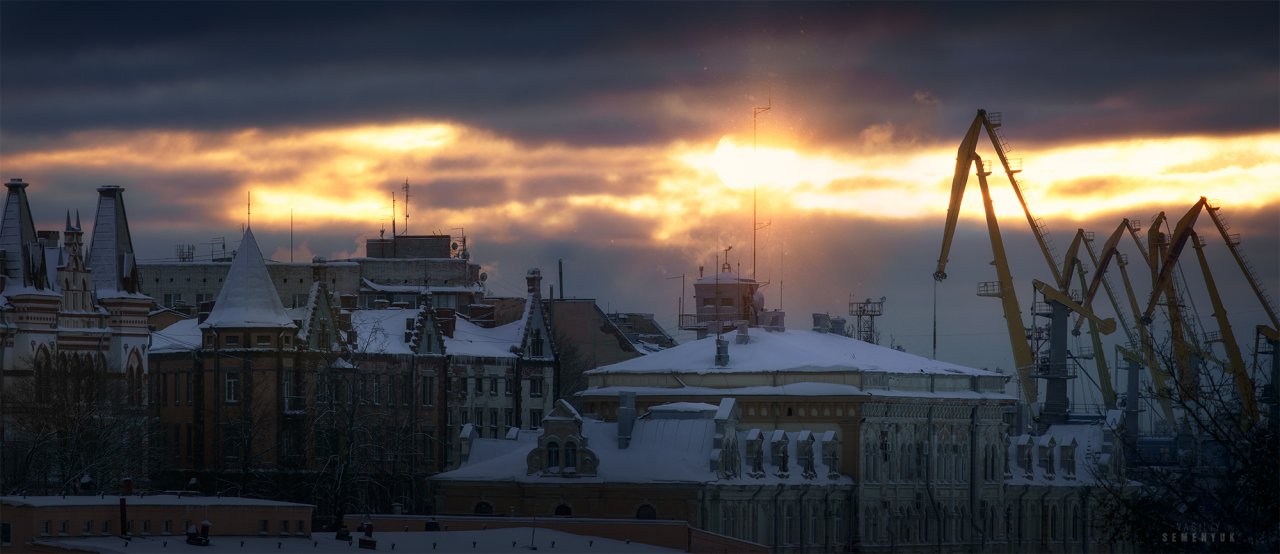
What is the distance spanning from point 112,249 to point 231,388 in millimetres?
8855

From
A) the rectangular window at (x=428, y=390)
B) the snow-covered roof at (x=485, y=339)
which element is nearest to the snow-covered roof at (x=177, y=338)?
the rectangular window at (x=428, y=390)

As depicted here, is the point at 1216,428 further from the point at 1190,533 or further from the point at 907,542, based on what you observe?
the point at 907,542

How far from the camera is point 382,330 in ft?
483

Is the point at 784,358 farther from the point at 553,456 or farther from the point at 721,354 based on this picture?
the point at 553,456

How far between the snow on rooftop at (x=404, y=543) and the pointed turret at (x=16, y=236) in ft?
89.8

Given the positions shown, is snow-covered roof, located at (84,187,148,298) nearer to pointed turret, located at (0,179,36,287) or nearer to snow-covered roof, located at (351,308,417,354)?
pointed turret, located at (0,179,36,287)

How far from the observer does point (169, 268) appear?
623ft

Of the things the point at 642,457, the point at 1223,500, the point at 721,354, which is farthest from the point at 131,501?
the point at 721,354

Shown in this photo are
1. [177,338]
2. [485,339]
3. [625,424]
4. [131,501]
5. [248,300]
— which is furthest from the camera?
[485,339]

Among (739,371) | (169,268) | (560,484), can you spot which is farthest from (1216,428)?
(169,268)

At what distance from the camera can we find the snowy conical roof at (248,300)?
452ft

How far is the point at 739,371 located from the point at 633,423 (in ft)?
36.2

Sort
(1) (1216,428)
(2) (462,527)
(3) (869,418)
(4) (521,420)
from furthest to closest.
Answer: (4) (521,420)
(3) (869,418)
(2) (462,527)
(1) (1216,428)

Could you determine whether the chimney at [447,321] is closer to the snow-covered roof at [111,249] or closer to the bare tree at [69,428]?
the snow-covered roof at [111,249]
